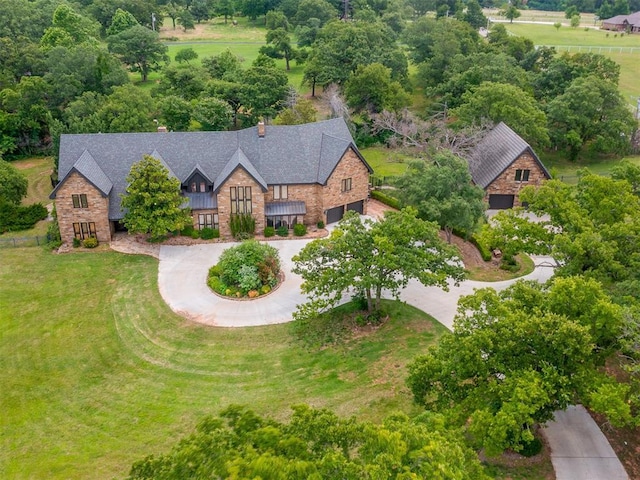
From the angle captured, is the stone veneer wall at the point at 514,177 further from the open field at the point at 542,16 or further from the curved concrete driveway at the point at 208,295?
the open field at the point at 542,16

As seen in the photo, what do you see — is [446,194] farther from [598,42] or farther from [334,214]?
[598,42]

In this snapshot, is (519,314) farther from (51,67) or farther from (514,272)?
(51,67)

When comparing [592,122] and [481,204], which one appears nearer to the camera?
[481,204]

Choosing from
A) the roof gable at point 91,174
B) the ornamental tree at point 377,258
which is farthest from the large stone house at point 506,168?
the roof gable at point 91,174

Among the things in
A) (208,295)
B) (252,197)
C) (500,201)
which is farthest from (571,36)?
(208,295)

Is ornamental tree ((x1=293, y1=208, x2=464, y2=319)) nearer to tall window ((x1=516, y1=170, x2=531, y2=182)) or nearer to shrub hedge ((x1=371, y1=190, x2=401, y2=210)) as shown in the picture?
shrub hedge ((x1=371, y1=190, x2=401, y2=210))

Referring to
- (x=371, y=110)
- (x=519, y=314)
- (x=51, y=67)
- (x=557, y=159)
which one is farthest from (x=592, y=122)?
(x=51, y=67)
